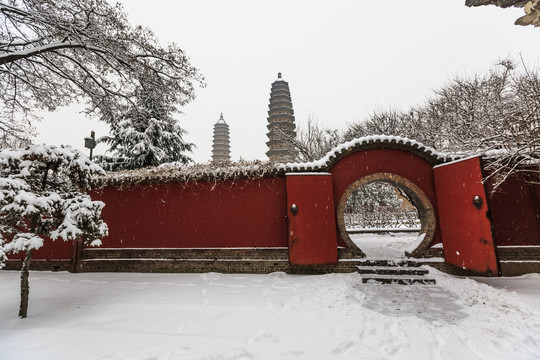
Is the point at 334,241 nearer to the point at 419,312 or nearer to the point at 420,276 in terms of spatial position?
the point at 420,276

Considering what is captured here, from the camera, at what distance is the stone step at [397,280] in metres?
5.58

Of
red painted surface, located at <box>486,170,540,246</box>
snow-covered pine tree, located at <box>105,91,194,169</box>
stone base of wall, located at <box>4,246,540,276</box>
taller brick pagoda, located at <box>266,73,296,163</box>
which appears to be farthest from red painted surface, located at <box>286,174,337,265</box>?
taller brick pagoda, located at <box>266,73,296,163</box>

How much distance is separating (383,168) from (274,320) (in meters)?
5.10

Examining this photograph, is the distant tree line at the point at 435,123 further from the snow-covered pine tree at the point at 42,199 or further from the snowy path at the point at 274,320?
the snow-covered pine tree at the point at 42,199

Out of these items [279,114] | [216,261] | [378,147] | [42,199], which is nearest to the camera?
[42,199]

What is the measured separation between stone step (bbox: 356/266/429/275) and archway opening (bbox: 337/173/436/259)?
0.47 metres

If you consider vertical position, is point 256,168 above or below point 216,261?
above

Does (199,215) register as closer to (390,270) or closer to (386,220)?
(390,270)

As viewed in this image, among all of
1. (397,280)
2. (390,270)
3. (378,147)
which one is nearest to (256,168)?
(378,147)

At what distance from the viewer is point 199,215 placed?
7.06 meters

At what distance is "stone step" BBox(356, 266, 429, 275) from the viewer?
5848 mm

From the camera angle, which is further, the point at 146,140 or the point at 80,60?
the point at 146,140

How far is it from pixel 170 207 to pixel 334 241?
493cm

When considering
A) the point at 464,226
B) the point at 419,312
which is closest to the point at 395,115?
the point at 464,226
